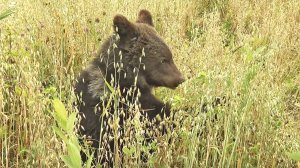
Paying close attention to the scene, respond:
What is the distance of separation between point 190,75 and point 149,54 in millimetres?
552

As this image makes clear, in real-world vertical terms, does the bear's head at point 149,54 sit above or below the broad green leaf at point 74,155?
above

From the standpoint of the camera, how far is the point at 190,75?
412 cm

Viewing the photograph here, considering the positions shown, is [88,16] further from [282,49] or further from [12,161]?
[12,161]

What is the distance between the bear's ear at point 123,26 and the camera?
3.46 meters

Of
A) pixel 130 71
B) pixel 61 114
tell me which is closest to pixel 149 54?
pixel 130 71

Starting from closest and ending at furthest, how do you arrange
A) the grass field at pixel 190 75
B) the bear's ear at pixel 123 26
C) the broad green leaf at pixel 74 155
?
the broad green leaf at pixel 74 155
the grass field at pixel 190 75
the bear's ear at pixel 123 26

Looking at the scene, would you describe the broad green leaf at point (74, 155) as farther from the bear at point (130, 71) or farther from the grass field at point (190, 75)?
the bear at point (130, 71)

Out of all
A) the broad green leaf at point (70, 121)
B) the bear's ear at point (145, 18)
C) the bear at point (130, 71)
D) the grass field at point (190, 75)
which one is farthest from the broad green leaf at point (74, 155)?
the bear's ear at point (145, 18)

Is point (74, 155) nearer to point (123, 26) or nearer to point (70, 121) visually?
point (70, 121)

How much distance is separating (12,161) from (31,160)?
34cm

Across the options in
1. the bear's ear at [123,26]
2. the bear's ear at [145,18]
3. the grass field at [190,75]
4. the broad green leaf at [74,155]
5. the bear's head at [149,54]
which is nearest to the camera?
the broad green leaf at [74,155]

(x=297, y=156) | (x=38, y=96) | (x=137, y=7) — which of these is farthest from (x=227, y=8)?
(x=297, y=156)

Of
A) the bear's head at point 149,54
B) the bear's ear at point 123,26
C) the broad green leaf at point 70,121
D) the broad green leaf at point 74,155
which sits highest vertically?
the bear's ear at point 123,26

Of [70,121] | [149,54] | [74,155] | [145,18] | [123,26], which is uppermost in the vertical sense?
[145,18]
